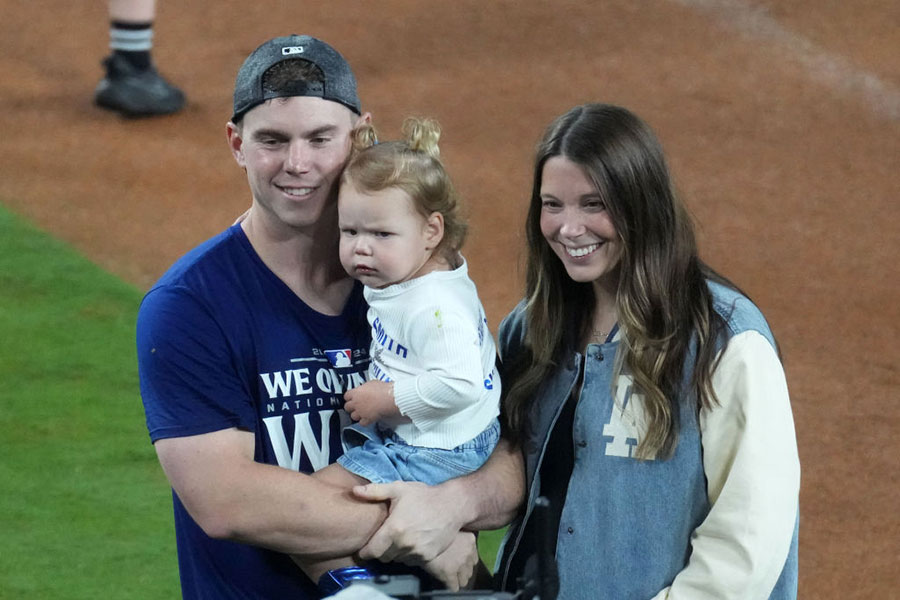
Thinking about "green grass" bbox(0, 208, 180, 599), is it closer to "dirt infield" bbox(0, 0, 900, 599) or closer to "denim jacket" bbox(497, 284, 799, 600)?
"dirt infield" bbox(0, 0, 900, 599)

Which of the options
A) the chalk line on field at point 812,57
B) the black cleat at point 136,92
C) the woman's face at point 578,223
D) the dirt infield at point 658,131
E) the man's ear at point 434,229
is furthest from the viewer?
the chalk line on field at point 812,57

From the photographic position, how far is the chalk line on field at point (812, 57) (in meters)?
8.73

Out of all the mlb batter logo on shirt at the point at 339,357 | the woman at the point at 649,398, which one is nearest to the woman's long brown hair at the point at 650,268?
the woman at the point at 649,398

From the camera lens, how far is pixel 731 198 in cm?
768

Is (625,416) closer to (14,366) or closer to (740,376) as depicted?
(740,376)

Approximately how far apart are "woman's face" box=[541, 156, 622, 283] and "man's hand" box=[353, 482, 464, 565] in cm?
55

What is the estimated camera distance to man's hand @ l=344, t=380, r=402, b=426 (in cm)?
278

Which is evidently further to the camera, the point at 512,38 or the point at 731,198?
the point at 512,38

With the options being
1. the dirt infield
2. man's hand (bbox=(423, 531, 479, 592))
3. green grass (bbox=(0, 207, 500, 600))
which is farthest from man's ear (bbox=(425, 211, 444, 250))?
the dirt infield

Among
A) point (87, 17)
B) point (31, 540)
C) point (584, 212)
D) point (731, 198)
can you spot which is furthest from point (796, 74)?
point (584, 212)

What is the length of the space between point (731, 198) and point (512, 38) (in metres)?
2.57

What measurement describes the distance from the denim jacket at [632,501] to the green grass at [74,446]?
2.01 metres

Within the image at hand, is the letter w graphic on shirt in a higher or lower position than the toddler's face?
lower

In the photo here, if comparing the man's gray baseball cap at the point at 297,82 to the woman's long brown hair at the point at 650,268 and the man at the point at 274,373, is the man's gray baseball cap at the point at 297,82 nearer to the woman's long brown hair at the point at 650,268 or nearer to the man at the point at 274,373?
the man at the point at 274,373
